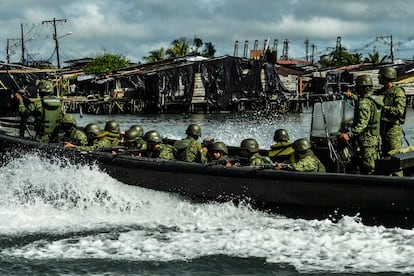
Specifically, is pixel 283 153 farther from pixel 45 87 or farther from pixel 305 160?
pixel 45 87

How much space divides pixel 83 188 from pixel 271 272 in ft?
15.1

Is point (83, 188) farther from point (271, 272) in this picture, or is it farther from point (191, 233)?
point (271, 272)

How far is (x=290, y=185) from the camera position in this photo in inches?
356

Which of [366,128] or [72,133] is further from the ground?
[366,128]

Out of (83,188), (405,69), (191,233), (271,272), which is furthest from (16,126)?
(405,69)

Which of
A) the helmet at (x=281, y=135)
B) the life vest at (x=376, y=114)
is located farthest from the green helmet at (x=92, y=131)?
the life vest at (x=376, y=114)

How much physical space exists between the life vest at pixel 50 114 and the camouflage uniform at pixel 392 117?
7.12 meters

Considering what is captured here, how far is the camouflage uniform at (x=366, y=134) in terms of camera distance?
30.1ft

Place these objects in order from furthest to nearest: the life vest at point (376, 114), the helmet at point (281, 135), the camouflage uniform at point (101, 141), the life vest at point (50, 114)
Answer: the life vest at point (50, 114) → the camouflage uniform at point (101, 141) → the helmet at point (281, 135) → the life vest at point (376, 114)

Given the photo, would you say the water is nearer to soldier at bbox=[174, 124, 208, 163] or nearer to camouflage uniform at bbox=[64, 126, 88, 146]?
soldier at bbox=[174, 124, 208, 163]

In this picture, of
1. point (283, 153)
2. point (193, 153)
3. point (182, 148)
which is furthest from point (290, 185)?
point (182, 148)

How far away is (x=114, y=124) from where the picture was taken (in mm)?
12852

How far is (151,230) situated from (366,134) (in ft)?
11.7

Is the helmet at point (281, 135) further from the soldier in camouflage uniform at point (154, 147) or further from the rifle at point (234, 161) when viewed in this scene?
the soldier in camouflage uniform at point (154, 147)
